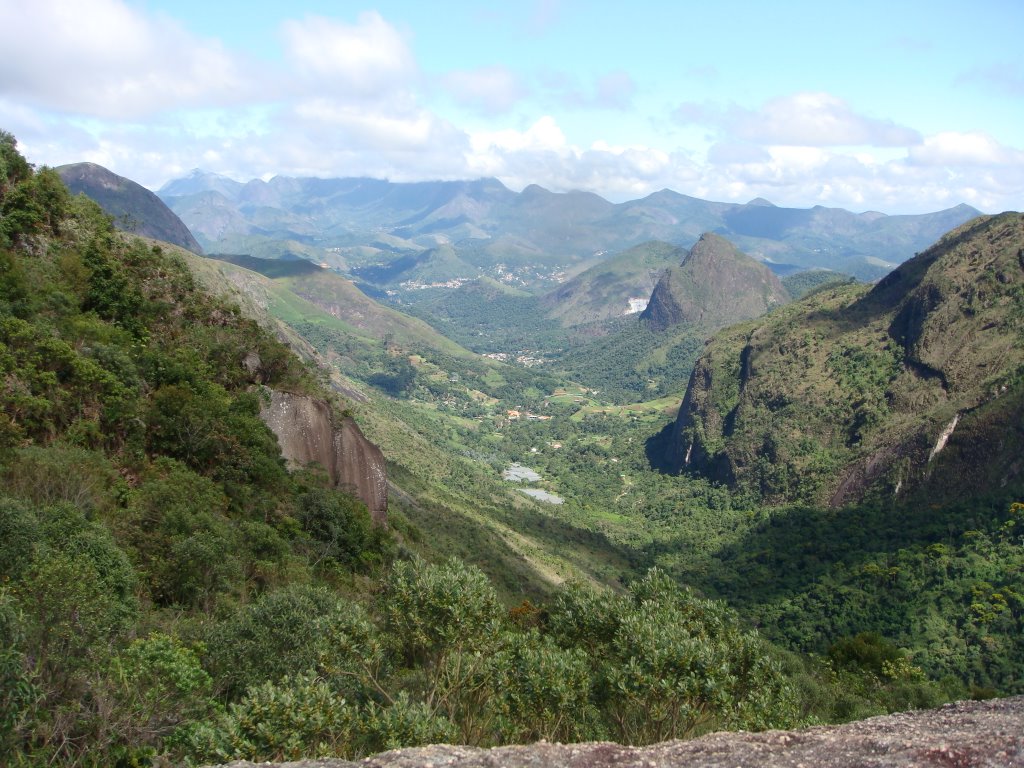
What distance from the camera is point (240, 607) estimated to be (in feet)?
65.9

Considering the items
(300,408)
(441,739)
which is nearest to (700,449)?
(300,408)

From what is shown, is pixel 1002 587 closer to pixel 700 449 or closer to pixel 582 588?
pixel 582 588

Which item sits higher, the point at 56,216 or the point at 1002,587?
the point at 56,216

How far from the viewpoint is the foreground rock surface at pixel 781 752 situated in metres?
12.2

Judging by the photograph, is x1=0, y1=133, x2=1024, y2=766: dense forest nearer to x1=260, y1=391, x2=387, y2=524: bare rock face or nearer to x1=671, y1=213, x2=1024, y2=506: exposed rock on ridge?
x1=260, y1=391, x2=387, y2=524: bare rock face

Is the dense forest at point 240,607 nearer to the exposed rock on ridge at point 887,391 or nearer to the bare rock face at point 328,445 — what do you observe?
the bare rock face at point 328,445

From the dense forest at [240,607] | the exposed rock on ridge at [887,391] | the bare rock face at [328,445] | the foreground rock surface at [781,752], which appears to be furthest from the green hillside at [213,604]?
the exposed rock on ridge at [887,391]

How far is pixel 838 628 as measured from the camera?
61656mm

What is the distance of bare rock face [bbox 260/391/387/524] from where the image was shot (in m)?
38.2

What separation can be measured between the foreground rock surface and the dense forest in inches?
56.1

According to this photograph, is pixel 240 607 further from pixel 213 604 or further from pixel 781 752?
pixel 781 752

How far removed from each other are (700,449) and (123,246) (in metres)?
108

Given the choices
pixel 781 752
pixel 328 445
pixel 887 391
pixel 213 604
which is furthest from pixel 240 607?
pixel 887 391

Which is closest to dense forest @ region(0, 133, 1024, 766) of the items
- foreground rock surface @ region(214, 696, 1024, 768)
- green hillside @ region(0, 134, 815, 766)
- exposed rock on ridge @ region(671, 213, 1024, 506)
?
green hillside @ region(0, 134, 815, 766)
